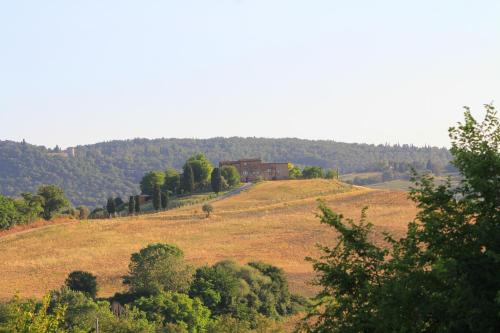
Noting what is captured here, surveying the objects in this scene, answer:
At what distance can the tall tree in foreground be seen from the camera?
1844cm

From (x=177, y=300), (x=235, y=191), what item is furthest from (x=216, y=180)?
(x=177, y=300)

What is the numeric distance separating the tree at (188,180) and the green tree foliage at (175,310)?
87187mm

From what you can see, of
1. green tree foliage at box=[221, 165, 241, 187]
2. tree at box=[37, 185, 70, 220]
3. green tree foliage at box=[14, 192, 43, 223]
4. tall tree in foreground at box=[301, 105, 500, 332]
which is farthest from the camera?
green tree foliage at box=[221, 165, 241, 187]

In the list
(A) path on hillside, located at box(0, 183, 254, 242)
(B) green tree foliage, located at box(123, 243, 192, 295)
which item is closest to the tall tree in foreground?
(B) green tree foliage, located at box(123, 243, 192, 295)

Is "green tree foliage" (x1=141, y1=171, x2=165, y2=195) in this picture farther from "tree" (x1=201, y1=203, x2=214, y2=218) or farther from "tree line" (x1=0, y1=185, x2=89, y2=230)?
"tree" (x1=201, y1=203, x2=214, y2=218)

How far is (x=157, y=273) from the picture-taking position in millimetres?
72562

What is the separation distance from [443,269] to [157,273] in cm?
5609

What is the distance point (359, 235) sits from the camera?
78.1 feet

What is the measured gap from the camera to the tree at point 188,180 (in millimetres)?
150875

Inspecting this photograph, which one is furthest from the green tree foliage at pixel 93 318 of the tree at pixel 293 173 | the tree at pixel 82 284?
the tree at pixel 293 173

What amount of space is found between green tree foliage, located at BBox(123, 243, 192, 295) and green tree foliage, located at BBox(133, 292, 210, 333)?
475cm

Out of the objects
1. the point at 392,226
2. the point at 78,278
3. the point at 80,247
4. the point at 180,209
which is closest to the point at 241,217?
the point at 180,209

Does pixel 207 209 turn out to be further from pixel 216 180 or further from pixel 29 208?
pixel 29 208

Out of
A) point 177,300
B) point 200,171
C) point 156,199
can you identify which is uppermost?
point 200,171
